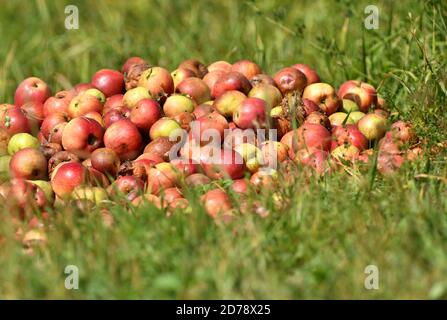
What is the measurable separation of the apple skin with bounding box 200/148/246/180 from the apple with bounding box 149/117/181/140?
1.13ft

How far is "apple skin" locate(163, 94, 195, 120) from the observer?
15.5 feet

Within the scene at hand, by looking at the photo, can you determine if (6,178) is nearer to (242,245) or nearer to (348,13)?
(242,245)

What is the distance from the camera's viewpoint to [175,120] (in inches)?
182

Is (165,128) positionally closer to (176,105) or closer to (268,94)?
(176,105)

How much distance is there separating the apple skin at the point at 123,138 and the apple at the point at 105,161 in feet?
0.30

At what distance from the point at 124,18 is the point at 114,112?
304 centimetres

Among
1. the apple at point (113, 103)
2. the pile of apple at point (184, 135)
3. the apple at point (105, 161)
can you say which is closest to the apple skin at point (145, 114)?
the pile of apple at point (184, 135)

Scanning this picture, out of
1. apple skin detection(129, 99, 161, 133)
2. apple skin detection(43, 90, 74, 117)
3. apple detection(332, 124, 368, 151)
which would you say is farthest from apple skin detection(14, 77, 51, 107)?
apple detection(332, 124, 368, 151)

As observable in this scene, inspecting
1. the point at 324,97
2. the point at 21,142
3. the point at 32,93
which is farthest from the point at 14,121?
the point at 324,97

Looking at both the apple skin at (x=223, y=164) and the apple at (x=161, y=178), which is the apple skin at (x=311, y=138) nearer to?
the apple skin at (x=223, y=164)

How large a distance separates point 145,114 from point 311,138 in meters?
0.99

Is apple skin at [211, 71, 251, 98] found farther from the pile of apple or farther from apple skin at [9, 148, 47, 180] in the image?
apple skin at [9, 148, 47, 180]

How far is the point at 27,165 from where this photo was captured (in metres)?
4.31

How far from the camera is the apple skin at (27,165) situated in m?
4.30
